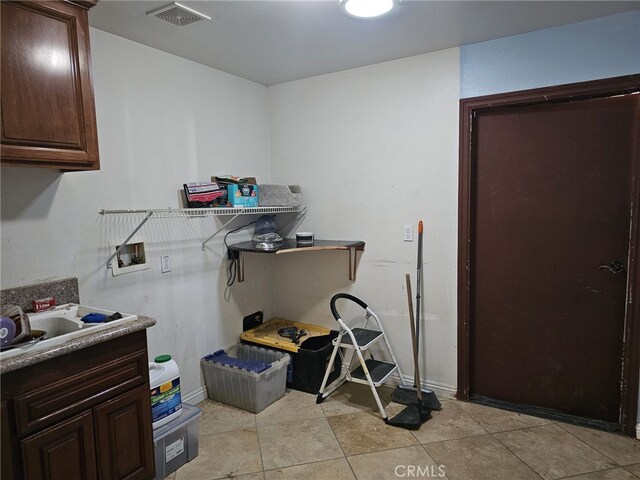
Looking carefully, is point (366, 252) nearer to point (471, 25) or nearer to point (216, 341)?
point (216, 341)

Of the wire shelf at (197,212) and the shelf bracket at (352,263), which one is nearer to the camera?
the wire shelf at (197,212)

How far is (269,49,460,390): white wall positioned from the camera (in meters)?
2.65

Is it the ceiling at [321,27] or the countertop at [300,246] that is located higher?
the ceiling at [321,27]

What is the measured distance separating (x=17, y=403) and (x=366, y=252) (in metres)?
2.18

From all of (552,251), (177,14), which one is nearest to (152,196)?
(177,14)

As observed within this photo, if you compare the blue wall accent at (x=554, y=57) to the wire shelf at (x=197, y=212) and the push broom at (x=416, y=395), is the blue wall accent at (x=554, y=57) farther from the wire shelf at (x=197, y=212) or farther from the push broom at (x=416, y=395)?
the wire shelf at (x=197, y=212)

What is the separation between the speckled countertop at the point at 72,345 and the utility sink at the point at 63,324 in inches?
0.8

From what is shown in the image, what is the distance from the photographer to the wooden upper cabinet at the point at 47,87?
1.49 m

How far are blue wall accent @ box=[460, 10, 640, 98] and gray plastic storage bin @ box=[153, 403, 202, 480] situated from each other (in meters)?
2.55

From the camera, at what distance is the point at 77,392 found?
4.99 feet

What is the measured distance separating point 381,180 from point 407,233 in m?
0.43

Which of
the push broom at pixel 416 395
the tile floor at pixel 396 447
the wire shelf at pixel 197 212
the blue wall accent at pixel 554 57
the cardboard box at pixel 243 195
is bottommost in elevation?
the tile floor at pixel 396 447

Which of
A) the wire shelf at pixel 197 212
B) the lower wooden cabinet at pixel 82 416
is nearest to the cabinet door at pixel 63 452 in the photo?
the lower wooden cabinet at pixel 82 416

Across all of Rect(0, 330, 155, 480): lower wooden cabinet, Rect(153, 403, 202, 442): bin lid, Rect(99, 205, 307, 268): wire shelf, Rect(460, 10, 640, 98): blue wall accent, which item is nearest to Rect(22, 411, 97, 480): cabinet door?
Rect(0, 330, 155, 480): lower wooden cabinet
